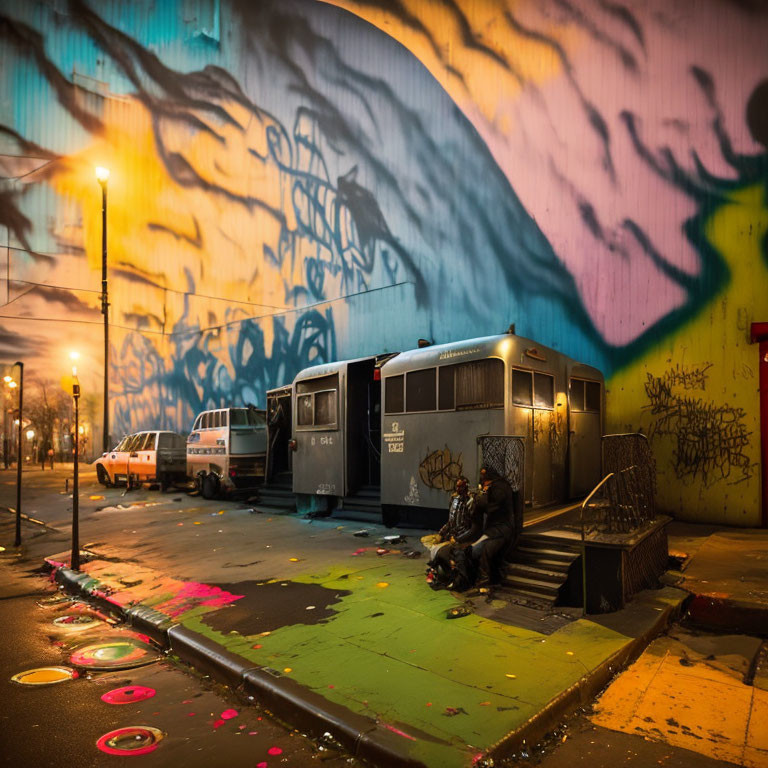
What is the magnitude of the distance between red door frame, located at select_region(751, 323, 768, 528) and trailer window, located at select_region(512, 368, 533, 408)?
4.48 metres

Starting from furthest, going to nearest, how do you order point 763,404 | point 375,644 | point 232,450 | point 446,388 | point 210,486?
point 210,486
point 232,450
point 763,404
point 446,388
point 375,644

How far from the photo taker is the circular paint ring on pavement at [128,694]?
4520 mm

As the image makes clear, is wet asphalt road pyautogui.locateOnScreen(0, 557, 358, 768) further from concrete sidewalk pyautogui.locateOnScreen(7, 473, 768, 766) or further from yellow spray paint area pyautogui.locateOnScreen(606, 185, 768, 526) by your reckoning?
yellow spray paint area pyautogui.locateOnScreen(606, 185, 768, 526)

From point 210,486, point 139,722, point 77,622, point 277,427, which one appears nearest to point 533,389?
point 139,722

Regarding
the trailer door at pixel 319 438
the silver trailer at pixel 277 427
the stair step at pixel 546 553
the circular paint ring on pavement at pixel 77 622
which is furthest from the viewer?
the silver trailer at pixel 277 427

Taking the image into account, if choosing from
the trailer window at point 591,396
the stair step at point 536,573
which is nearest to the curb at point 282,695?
the stair step at point 536,573

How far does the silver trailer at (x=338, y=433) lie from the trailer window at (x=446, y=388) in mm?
2554

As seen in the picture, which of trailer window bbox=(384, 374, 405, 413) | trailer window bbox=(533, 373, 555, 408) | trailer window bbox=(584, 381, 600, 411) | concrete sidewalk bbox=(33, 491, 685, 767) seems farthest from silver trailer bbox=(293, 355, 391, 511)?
trailer window bbox=(584, 381, 600, 411)

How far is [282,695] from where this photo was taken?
168 inches

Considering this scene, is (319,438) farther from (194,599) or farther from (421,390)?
(194,599)

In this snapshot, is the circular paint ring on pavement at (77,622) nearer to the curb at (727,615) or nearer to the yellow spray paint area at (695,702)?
the yellow spray paint area at (695,702)

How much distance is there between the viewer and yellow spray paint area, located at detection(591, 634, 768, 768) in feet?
12.1

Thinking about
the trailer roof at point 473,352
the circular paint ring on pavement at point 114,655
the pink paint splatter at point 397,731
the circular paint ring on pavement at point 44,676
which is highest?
the trailer roof at point 473,352

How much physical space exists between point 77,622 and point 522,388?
21.6ft
